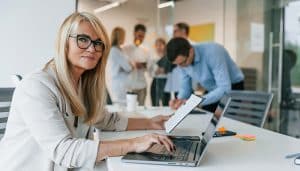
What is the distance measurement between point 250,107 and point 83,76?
1.18 metres

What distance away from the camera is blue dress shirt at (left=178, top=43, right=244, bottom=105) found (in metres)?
2.54

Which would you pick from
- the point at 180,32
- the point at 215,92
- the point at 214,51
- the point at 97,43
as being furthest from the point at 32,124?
the point at 180,32

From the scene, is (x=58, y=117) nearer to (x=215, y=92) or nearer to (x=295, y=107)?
(x=215, y=92)

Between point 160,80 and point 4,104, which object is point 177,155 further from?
point 160,80

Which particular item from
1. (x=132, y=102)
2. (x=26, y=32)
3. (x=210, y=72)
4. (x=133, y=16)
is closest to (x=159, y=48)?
(x=133, y=16)

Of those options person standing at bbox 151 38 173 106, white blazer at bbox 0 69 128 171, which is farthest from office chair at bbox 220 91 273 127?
person standing at bbox 151 38 173 106

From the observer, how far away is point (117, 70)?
420 cm

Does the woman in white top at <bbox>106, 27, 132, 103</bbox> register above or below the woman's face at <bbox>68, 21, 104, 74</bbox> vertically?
below

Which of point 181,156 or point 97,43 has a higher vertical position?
point 97,43

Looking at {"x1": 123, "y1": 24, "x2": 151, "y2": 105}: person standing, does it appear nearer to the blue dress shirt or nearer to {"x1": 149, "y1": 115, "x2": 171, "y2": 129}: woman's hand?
the blue dress shirt

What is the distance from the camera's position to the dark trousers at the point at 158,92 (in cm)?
474

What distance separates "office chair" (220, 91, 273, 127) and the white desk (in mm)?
382

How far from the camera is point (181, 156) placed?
1013 millimetres

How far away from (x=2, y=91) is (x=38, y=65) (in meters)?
0.83
